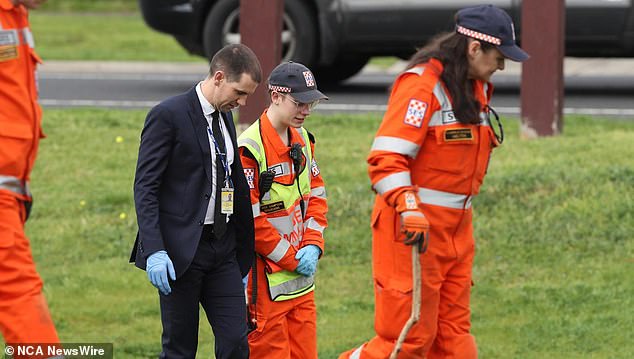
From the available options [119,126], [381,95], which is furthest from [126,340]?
[381,95]

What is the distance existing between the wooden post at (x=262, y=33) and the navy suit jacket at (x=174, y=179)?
18.6 ft

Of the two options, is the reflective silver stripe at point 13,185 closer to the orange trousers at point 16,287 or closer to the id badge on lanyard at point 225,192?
the orange trousers at point 16,287

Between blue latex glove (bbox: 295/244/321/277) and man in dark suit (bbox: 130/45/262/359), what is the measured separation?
27cm

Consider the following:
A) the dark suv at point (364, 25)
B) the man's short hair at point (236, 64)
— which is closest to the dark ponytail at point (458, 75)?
the man's short hair at point (236, 64)

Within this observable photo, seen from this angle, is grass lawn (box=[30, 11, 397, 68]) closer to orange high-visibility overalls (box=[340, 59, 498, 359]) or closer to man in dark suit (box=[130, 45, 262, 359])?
orange high-visibility overalls (box=[340, 59, 498, 359])

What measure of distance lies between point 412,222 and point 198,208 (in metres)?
0.86

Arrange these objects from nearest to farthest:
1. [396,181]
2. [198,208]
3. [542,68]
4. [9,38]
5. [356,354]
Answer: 1. [9,38]
2. [198,208]
3. [396,181]
4. [356,354]
5. [542,68]

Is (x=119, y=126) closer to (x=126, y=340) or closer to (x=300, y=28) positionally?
(x=300, y=28)

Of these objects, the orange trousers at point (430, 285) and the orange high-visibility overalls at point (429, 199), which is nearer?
the orange high-visibility overalls at point (429, 199)

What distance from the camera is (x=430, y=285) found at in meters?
5.79

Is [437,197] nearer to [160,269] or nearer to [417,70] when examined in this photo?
[417,70]

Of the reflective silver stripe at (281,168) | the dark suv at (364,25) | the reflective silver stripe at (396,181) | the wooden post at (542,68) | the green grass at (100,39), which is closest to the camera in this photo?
the reflective silver stripe at (396,181)

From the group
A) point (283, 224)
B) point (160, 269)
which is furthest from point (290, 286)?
point (160, 269)

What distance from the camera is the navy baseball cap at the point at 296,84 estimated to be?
18.9ft
